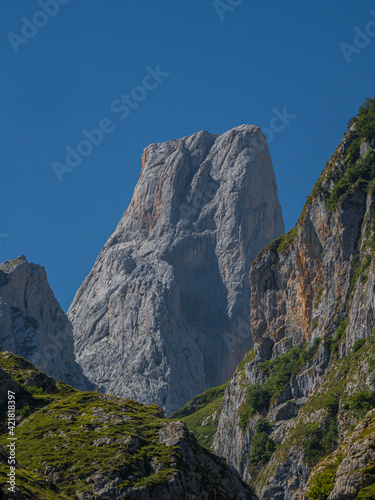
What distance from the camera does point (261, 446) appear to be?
5502 inches

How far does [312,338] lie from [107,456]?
101 m

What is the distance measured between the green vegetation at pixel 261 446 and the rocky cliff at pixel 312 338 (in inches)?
7.9

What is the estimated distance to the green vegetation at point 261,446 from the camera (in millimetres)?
136500

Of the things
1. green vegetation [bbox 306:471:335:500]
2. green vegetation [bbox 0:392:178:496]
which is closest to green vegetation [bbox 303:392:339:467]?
green vegetation [bbox 306:471:335:500]

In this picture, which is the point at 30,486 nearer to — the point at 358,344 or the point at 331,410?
the point at 331,410

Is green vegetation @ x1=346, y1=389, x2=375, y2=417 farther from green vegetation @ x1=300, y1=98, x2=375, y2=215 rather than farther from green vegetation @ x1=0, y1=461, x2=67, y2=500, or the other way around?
green vegetation @ x1=0, y1=461, x2=67, y2=500

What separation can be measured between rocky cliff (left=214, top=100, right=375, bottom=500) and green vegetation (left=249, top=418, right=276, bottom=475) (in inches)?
7.9

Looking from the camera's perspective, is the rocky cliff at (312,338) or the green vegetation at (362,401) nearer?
the green vegetation at (362,401)

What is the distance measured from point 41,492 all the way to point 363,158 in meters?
120

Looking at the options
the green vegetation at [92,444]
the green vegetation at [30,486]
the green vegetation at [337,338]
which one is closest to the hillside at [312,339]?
the green vegetation at [337,338]

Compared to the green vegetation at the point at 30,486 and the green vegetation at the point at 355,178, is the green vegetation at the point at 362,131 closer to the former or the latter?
the green vegetation at the point at 355,178

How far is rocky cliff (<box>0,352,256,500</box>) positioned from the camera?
50688 mm

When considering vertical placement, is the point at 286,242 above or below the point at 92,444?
above

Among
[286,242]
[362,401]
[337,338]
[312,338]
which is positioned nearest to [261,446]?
[312,338]
